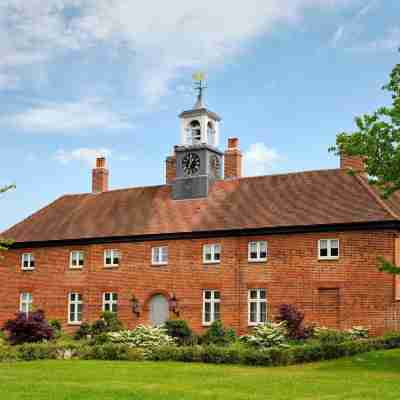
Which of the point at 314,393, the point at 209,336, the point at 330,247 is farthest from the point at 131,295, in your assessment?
the point at 314,393

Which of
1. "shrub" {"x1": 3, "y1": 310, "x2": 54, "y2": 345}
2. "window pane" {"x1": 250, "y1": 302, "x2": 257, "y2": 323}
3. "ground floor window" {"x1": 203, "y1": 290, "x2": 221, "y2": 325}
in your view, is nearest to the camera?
"shrub" {"x1": 3, "y1": 310, "x2": 54, "y2": 345}

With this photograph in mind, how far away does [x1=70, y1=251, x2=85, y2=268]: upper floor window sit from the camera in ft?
145

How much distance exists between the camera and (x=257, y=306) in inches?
→ 1523

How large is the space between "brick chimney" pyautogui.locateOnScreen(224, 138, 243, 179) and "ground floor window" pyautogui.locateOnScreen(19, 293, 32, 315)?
45.1 ft

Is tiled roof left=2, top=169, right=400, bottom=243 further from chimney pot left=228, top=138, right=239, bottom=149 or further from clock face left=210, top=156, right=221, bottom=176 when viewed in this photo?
chimney pot left=228, top=138, right=239, bottom=149

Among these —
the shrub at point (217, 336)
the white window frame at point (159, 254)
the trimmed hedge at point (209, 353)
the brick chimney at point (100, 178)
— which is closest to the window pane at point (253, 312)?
the shrub at point (217, 336)

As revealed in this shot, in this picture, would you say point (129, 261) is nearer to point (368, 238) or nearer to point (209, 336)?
point (209, 336)

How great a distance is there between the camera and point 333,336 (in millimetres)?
33625

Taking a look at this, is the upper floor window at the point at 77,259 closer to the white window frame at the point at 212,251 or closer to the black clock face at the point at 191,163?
the black clock face at the point at 191,163

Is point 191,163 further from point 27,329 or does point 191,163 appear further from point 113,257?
point 27,329

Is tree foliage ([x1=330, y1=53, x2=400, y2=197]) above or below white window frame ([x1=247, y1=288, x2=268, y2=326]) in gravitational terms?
above

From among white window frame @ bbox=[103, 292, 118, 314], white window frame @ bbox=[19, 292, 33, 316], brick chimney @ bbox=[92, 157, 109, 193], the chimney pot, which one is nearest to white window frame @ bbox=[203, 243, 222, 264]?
white window frame @ bbox=[103, 292, 118, 314]

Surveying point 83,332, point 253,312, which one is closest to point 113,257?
point 83,332

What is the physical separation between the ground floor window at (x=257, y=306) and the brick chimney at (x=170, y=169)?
10293mm
